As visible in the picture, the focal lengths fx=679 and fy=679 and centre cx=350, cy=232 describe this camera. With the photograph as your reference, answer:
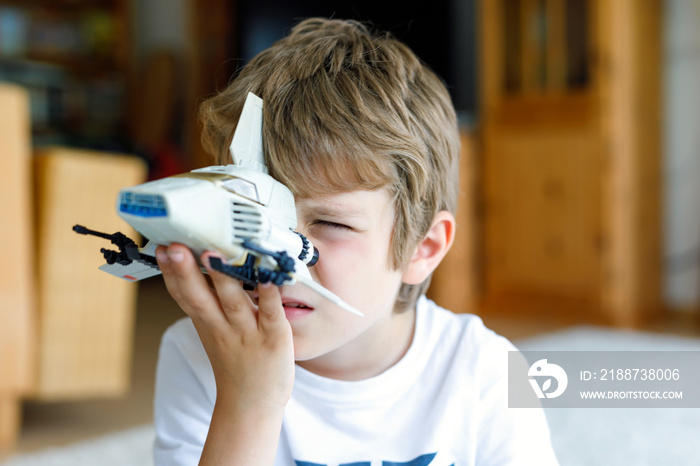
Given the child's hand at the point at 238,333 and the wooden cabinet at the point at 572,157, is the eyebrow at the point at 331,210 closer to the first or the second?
the child's hand at the point at 238,333

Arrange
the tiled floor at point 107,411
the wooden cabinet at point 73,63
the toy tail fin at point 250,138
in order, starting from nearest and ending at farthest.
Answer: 1. the toy tail fin at point 250,138
2. the tiled floor at point 107,411
3. the wooden cabinet at point 73,63

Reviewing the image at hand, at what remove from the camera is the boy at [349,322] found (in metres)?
0.61

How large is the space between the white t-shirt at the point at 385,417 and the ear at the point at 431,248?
10 cm

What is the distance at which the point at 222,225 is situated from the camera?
466 millimetres

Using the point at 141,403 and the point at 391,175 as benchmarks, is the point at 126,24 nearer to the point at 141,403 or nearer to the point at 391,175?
the point at 141,403

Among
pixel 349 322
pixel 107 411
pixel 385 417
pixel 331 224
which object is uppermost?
pixel 331 224

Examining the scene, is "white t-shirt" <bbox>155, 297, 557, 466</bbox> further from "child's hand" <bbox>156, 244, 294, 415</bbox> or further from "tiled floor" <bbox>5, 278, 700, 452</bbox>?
"tiled floor" <bbox>5, 278, 700, 452</bbox>

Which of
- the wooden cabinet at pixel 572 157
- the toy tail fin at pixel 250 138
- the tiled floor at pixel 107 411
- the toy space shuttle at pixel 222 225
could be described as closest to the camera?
the toy space shuttle at pixel 222 225

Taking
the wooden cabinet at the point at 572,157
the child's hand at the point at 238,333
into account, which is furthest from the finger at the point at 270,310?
the wooden cabinet at the point at 572,157

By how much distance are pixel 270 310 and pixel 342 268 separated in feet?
0.45

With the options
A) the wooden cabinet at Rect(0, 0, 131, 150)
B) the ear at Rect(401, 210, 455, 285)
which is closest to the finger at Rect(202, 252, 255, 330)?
the ear at Rect(401, 210, 455, 285)

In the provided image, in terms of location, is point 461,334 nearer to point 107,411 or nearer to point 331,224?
point 331,224

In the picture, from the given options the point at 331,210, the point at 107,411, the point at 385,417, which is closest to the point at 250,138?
the point at 331,210

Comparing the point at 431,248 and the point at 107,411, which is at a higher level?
the point at 431,248
